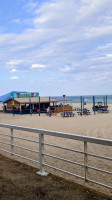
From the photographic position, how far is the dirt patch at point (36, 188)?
3262 millimetres

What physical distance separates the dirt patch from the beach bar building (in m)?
25.1

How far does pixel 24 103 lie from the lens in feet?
101

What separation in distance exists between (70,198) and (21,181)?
1.06 meters

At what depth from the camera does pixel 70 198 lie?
3.21 metres

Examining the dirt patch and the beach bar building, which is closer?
the dirt patch

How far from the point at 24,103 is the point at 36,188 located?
1087 inches

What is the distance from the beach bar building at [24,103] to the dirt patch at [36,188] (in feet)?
82.4

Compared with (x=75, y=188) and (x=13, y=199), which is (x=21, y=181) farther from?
(x=75, y=188)

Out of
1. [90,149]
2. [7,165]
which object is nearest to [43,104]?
[90,149]

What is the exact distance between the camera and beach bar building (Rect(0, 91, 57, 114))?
3088 cm

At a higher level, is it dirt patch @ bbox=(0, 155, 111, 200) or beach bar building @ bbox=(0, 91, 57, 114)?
beach bar building @ bbox=(0, 91, 57, 114)

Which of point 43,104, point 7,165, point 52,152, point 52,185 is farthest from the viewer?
point 43,104

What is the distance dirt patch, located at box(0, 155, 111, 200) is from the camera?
326 centimetres

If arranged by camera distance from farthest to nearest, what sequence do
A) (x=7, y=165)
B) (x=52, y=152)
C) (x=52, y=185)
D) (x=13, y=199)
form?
1. (x=52, y=152)
2. (x=7, y=165)
3. (x=52, y=185)
4. (x=13, y=199)
